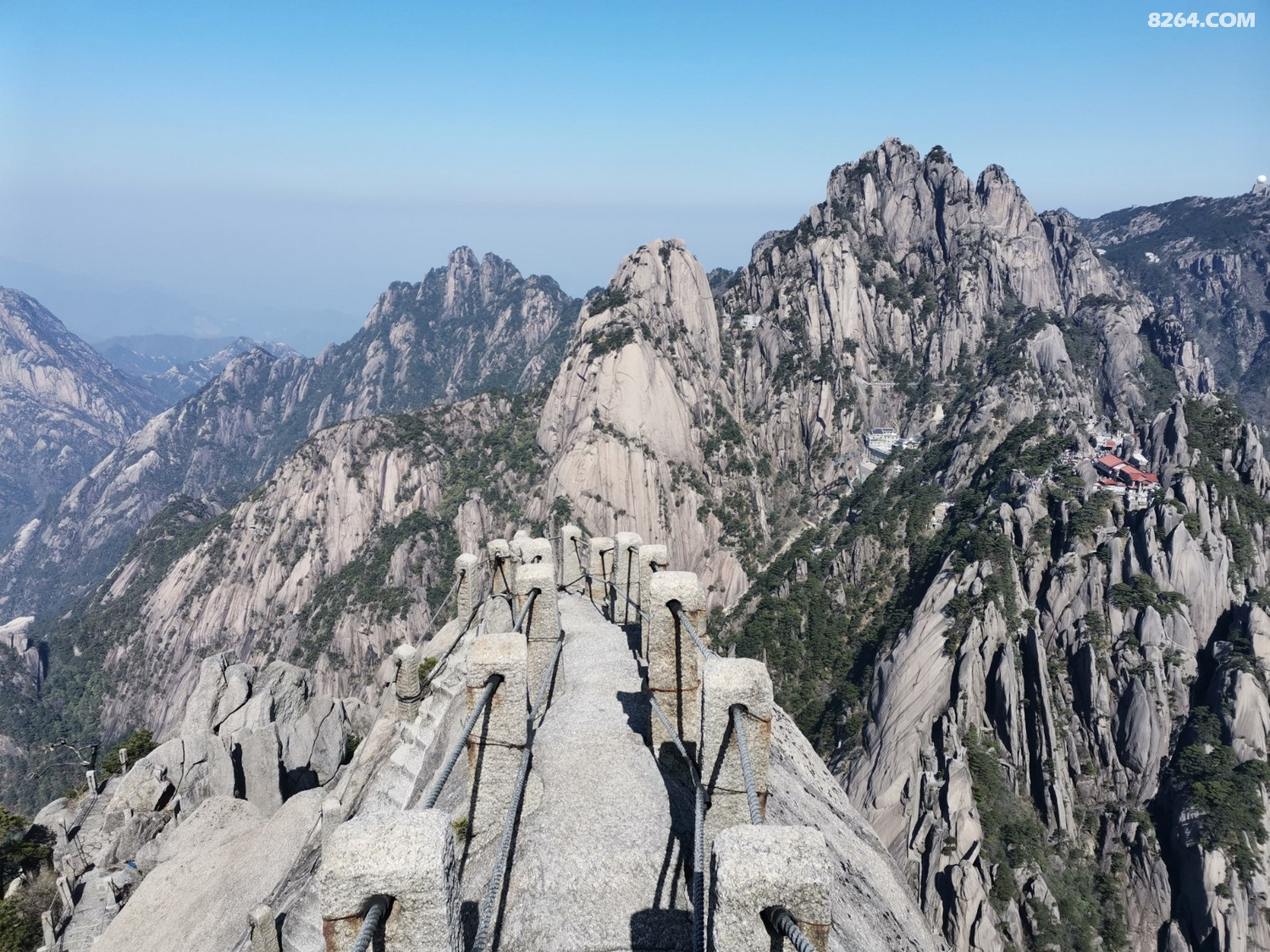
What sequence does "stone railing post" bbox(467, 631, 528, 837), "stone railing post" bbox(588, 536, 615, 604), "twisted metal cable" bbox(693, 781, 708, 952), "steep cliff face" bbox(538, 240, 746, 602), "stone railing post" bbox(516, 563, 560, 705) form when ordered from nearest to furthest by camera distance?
1. "twisted metal cable" bbox(693, 781, 708, 952)
2. "stone railing post" bbox(467, 631, 528, 837)
3. "stone railing post" bbox(516, 563, 560, 705)
4. "stone railing post" bbox(588, 536, 615, 604)
5. "steep cliff face" bbox(538, 240, 746, 602)

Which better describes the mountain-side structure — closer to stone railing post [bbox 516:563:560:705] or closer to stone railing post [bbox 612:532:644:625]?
stone railing post [bbox 612:532:644:625]

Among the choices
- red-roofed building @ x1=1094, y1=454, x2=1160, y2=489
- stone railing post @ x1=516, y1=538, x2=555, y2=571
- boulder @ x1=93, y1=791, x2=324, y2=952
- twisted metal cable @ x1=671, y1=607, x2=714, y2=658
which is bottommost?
red-roofed building @ x1=1094, y1=454, x2=1160, y2=489

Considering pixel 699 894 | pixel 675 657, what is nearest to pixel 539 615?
pixel 675 657

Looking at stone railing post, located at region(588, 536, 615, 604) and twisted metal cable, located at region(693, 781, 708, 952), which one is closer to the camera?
twisted metal cable, located at region(693, 781, 708, 952)

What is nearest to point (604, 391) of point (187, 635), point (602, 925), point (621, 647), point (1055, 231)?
point (187, 635)

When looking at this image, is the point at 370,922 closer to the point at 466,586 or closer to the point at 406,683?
the point at 406,683

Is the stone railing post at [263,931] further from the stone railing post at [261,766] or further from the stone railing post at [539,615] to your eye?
the stone railing post at [261,766]

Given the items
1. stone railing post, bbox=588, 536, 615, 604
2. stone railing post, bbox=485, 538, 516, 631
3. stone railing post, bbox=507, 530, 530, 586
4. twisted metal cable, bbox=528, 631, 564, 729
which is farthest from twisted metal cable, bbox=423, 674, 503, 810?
stone railing post, bbox=588, 536, 615, 604

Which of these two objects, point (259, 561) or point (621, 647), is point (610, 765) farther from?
point (259, 561)

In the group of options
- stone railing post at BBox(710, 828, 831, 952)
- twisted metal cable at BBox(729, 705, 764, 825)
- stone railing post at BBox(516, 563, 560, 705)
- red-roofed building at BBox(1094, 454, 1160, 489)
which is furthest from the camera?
red-roofed building at BBox(1094, 454, 1160, 489)
